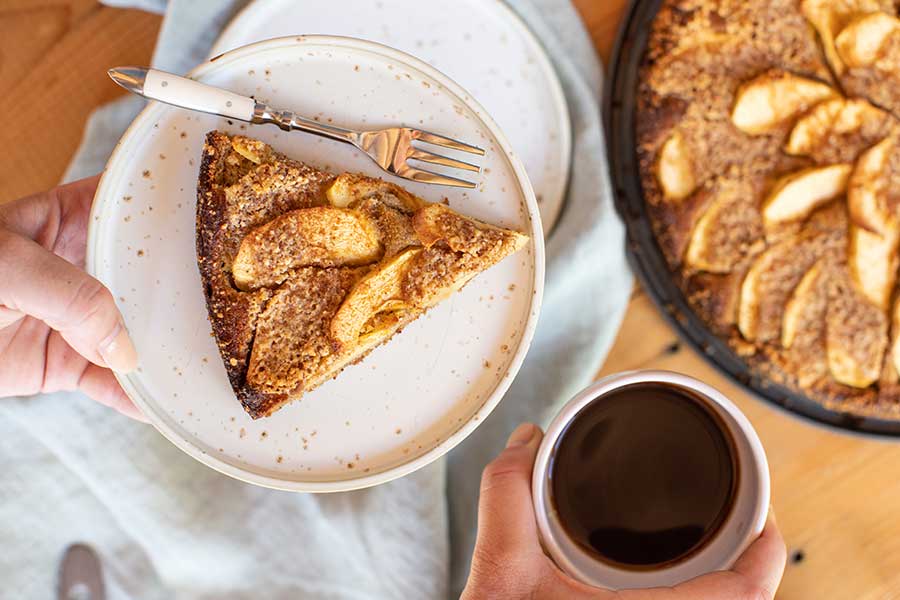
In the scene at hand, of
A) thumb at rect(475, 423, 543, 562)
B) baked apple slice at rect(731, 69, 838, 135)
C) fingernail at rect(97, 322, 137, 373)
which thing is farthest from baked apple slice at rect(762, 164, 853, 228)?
fingernail at rect(97, 322, 137, 373)

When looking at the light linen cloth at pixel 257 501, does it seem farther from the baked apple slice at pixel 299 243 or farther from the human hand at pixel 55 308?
the baked apple slice at pixel 299 243

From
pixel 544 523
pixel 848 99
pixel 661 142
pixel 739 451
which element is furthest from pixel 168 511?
pixel 848 99

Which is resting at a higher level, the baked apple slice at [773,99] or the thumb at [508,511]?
the baked apple slice at [773,99]

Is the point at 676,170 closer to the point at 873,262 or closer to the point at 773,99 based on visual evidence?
the point at 773,99

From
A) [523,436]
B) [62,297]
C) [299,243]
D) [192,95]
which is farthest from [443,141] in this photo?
[62,297]

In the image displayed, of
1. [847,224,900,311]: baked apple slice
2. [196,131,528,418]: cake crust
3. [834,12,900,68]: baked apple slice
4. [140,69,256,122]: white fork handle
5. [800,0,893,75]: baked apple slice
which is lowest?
[847,224,900,311]: baked apple slice

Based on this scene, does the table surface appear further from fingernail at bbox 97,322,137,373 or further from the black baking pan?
fingernail at bbox 97,322,137,373

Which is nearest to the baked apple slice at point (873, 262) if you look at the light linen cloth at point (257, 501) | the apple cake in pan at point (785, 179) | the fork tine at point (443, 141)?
the apple cake in pan at point (785, 179)
